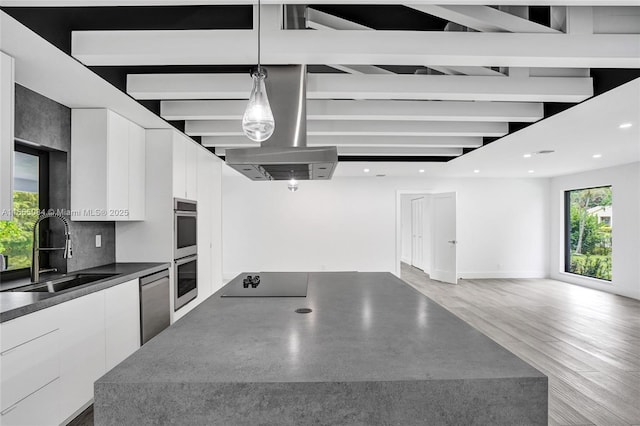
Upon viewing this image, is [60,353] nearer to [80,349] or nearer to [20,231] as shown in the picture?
[80,349]

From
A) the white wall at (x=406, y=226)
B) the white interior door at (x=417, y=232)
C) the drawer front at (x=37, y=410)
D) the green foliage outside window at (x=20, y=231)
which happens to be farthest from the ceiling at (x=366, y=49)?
the white wall at (x=406, y=226)

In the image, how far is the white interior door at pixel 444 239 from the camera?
7.43m

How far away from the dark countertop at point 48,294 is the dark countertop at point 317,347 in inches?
36.0

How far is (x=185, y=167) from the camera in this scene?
406cm

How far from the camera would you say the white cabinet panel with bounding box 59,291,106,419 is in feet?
7.28

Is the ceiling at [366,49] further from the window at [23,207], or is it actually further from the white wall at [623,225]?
the white wall at [623,225]

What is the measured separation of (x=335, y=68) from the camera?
113 inches

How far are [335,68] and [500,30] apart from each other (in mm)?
1230

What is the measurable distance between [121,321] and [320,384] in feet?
7.64

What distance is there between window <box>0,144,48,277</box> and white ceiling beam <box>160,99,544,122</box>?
3.70 feet

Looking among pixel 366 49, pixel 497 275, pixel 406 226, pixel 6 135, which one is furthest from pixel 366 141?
pixel 406 226

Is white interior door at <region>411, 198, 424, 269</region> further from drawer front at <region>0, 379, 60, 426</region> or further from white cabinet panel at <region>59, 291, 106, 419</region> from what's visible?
drawer front at <region>0, 379, 60, 426</region>

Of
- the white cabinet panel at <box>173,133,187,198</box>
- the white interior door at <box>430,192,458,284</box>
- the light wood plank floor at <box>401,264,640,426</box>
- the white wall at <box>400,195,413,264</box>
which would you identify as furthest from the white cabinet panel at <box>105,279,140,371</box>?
the white wall at <box>400,195,413,264</box>

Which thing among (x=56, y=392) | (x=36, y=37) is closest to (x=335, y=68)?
(x=36, y=37)
